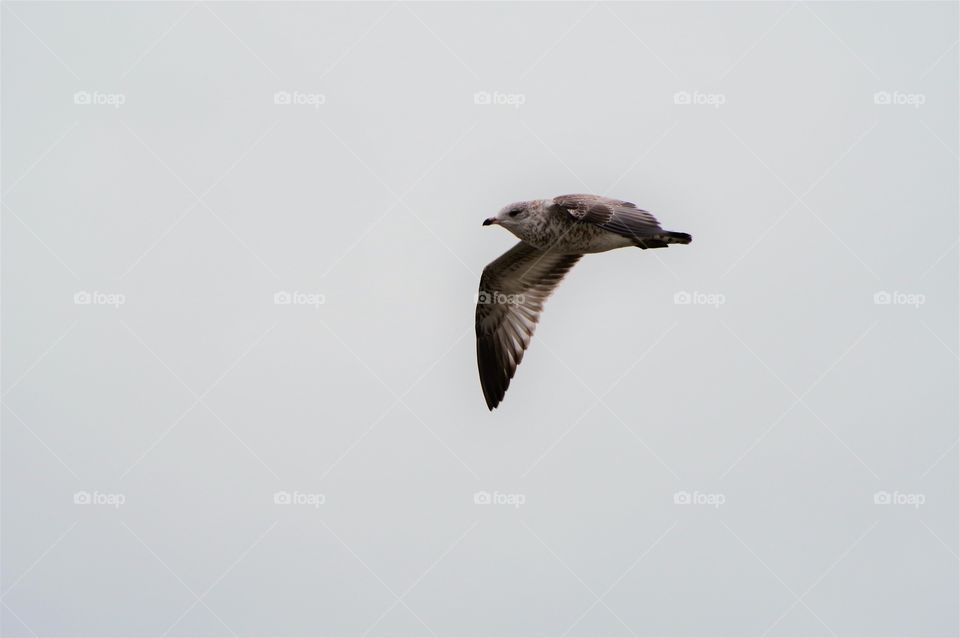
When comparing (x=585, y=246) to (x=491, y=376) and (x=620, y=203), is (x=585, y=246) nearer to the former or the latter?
(x=620, y=203)

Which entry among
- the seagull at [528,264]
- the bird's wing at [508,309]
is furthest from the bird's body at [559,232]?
the bird's wing at [508,309]

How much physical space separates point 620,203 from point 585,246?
469mm

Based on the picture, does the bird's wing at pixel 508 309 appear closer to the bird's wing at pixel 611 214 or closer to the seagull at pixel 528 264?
the seagull at pixel 528 264

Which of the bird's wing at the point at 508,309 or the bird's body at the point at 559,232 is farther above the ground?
the bird's body at the point at 559,232

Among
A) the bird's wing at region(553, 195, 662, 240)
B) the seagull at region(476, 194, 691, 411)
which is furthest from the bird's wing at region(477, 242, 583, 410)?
the bird's wing at region(553, 195, 662, 240)

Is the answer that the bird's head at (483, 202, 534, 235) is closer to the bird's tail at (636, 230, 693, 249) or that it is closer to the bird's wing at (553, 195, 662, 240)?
the bird's wing at (553, 195, 662, 240)

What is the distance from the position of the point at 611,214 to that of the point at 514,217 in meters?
0.91

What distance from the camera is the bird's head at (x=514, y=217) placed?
9.63 metres

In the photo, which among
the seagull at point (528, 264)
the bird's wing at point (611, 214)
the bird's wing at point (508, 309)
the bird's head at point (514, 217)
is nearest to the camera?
the bird's wing at point (611, 214)

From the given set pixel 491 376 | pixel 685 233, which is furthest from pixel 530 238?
pixel 491 376

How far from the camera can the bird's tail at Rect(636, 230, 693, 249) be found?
9188 millimetres

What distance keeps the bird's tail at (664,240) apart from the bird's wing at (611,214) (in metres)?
0.08

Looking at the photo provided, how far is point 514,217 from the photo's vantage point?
381 inches
